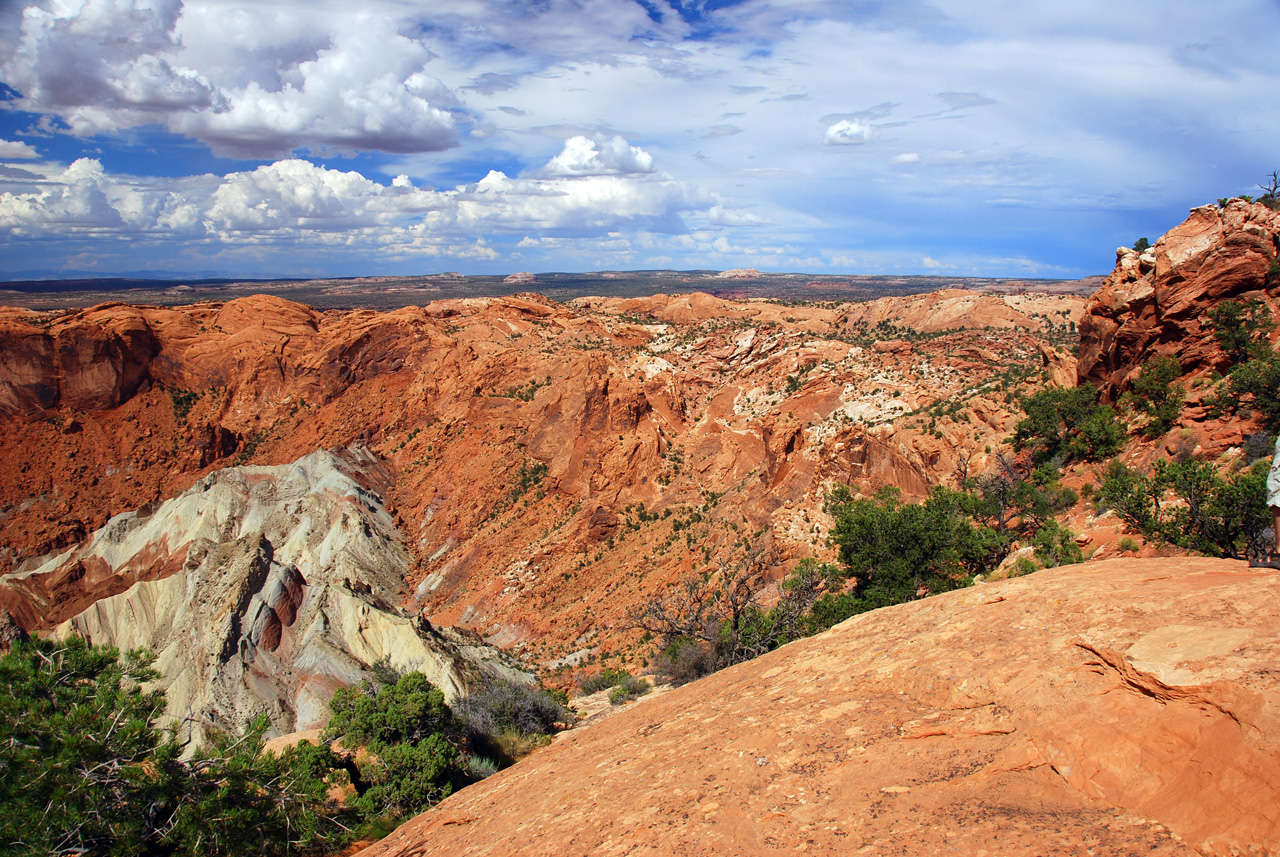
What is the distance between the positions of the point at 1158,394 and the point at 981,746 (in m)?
20.0

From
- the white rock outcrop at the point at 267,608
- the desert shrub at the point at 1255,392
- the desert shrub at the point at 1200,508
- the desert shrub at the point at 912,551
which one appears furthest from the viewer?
the white rock outcrop at the point at 267,608

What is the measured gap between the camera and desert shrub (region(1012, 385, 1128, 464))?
22062 mm

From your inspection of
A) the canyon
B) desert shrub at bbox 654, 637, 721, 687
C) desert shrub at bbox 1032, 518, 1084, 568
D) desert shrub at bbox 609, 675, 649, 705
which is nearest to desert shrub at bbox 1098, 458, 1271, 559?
the canyon

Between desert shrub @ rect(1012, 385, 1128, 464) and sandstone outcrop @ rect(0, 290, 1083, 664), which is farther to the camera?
sandstone outcrop @ rect(0, 290, 1083, 664)

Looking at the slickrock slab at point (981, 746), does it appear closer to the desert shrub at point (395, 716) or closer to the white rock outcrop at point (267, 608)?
the desert shrub at point (395, 716)

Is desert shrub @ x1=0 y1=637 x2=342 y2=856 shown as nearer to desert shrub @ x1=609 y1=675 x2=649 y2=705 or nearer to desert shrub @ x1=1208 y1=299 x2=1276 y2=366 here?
desert shrub @ x1=609 y1=675 x2=649 y2=705

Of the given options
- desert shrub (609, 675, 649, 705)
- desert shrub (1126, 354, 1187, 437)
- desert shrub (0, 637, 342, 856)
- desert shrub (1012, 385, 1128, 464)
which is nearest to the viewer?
desert shrub (0, 637, 342, 856)

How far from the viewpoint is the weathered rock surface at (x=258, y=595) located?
2372 cm

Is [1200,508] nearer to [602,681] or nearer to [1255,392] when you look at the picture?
[1255,392]

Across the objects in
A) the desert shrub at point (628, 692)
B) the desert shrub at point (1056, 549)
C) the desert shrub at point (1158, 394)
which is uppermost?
the desert shrub at point (1158, 394)

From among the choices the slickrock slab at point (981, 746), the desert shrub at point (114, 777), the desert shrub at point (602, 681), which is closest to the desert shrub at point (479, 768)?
the slickrock slab at point (981, 746)

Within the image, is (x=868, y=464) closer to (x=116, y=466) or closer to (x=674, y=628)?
(x=674, y=628)

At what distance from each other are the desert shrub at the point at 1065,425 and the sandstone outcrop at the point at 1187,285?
3.56 feet

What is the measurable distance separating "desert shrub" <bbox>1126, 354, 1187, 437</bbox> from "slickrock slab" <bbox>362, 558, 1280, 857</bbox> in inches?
535
